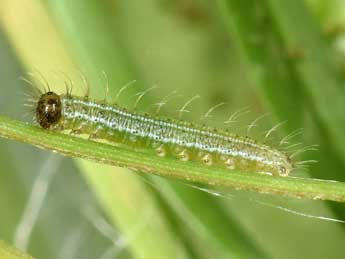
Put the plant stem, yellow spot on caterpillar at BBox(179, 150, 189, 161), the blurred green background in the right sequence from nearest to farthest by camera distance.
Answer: the plant stem → yellow spot on caterpillar at BBox(179, 150, 189, 161) → the blurred green background

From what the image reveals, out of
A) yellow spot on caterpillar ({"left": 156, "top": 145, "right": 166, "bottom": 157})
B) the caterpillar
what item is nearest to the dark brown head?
the caterpillar

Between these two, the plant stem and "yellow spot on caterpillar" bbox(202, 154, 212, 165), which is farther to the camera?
"yellow spot on caterpillar" bbox(202, 154, 212, 165)

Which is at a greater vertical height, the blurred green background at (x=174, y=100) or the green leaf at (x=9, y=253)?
the green leaf at (x=9, y=253)

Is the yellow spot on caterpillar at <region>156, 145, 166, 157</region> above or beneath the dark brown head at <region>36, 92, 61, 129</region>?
beneath

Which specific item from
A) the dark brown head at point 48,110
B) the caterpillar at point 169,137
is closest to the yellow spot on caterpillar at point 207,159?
the caterpillar at point 169,137

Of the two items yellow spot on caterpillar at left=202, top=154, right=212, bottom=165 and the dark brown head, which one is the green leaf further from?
yellow spot on caterpillar at left=202, top=154, right=212, bottom=165

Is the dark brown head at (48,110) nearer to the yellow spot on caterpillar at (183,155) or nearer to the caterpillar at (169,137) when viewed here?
the caterpillar at (169,137)

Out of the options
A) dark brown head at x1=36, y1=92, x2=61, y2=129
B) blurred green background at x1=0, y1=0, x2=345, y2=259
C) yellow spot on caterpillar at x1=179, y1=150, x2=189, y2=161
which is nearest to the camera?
dark brown head at x1=36, y1=92, x2=61, y2=129

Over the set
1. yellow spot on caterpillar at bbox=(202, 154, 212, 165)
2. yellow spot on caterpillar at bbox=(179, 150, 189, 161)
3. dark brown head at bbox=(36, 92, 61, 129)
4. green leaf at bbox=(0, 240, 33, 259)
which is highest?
dark brown head at bbox=(36, 92, 61, 129)
